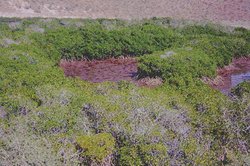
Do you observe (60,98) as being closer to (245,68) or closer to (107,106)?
(107,106)

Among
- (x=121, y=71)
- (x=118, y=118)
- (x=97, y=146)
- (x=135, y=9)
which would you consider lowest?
(x=121, y=71)

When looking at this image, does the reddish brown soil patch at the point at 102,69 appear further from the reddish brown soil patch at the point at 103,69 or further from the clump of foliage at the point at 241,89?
the clump of foliage at the point at 241,89

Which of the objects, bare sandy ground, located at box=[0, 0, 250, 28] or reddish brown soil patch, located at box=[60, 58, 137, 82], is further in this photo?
bare sandy ground, located at box=[0, 0, 250, 28]

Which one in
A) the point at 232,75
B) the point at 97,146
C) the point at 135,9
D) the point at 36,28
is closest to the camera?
the point at 97,146

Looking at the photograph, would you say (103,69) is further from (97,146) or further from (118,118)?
(97,146)

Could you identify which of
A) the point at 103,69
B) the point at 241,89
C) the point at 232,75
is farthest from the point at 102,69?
the point at 241,89

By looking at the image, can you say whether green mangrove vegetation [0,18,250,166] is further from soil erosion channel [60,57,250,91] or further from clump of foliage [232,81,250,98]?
soil erosion channel [60,57,250,91]

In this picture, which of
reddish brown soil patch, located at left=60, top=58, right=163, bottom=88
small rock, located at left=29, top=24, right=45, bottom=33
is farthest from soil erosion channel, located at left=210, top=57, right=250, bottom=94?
small rock, located at left=29, top=24, right=45, bottom=33
